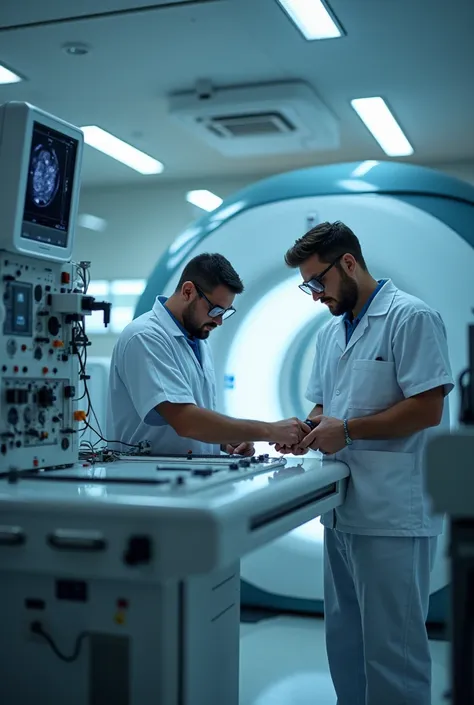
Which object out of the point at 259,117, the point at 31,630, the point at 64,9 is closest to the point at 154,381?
the point at 31,630

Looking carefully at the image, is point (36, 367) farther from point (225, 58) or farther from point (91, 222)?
point (91, 222)

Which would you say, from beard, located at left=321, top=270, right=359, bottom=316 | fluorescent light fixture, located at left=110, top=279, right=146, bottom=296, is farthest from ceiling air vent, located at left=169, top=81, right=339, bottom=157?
beard, located at left=321, top=270, right=359, bottom=316

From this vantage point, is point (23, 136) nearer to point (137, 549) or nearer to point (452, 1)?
point (137, 549)

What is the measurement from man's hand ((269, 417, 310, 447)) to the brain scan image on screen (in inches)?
37.3

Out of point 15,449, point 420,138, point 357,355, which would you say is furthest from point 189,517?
point 420,138

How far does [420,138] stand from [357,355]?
401cm

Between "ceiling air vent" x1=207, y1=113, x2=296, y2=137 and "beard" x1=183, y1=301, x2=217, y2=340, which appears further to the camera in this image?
"ceiling air vent" x1=207, y1=113, x2=296, y2=137

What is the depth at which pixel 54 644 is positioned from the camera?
1.75m

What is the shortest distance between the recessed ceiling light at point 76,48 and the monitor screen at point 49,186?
240 centimetres

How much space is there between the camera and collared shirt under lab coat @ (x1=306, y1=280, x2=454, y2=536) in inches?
98.3

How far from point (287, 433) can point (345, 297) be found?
0.48 metres

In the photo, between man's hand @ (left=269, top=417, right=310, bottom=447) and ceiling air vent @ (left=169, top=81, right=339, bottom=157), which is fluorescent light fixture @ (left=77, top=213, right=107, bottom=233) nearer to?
ceiling air vent @ (left=169, top=81, right=339, bottom=157)

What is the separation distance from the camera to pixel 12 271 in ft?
6.84

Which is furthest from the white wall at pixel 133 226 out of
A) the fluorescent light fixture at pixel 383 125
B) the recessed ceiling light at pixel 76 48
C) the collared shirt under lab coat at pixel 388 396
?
the collared shirt under lab coat at pixel 388 396
